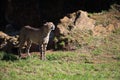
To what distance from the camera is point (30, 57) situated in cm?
1165

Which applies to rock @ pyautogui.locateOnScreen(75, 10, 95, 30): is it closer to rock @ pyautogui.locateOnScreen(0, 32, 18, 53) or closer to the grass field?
the grass field

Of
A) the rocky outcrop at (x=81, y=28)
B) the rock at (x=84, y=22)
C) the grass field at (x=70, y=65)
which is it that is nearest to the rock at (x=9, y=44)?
the grass field at (x=70, y=65)

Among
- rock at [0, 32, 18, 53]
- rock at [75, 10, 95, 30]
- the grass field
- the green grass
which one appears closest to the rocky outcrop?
rock at [75, 10, 95, 30]

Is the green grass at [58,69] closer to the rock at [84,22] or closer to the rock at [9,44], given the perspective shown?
the rock at [9,44]

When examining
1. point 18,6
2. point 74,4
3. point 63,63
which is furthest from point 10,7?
point 63,63

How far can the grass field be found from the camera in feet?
32.6

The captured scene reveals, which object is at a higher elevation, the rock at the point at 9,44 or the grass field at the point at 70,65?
the rock at the point at 9,44

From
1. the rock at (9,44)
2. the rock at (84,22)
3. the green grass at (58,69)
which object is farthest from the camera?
the rock at (84,22)

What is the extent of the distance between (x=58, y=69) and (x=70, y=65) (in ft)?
1.93

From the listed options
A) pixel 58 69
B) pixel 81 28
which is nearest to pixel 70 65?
pixel 58 69

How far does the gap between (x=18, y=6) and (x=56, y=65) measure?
26.1 feet

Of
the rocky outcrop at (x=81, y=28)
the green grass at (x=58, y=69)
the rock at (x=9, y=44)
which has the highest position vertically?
the rocky outcrop at (x=81, y=28)

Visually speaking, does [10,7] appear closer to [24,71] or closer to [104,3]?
[104,3]

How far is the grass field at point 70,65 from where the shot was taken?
9.93 meters
